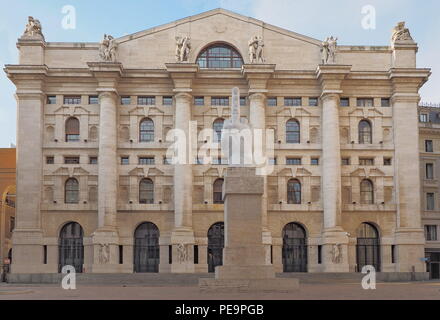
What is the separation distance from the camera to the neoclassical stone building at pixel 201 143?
64.1 m

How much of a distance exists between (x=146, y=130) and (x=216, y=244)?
13076 millimetres

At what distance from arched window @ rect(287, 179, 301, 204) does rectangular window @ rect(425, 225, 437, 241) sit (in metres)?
20.3

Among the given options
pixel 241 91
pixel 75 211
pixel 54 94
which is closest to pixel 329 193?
pixel 241 91

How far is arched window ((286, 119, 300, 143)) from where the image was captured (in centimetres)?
6738

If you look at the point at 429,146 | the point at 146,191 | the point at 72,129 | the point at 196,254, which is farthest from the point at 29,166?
the point at 429,146

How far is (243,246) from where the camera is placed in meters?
35.8

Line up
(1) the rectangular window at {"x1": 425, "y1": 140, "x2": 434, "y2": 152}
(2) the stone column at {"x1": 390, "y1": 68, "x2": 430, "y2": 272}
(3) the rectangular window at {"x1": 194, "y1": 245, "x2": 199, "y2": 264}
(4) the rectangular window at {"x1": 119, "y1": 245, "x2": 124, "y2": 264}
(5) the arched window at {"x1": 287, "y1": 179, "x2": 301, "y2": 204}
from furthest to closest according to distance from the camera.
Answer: (1) the rectangular window at {"x1": 425, "y1": 140, "x2": 434, "y2": 152} < (5) the arched window at {"x1": 287, "y1": 179, "x2": 301, "y2": 204} < (2) the stone column at {"x1": 390, "y1": 68, "x2": 430, "y2": 272} < (3) the rectangular window at {"x1": 194, "y1": 245, "x2": 199, "y2": 264} < (4) the rectangular window at {"x1": 119, "y1": 245, "x2": 124, "y2": 264}

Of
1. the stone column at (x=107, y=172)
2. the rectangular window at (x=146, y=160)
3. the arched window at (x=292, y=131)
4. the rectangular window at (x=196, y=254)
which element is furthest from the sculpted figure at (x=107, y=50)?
the rectangular window at (x=196, y=254)

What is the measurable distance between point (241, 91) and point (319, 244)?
16.6 m

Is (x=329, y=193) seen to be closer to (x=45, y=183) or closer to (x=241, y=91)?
(x=241, y=91)

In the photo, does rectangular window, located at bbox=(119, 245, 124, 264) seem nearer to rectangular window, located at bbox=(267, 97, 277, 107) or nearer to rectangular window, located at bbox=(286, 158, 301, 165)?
rectangular window, located at bbox=(286, 158, 301, 165)

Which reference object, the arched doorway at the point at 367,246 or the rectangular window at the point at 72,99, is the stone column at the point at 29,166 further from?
the arched doorway at the point at 367,246

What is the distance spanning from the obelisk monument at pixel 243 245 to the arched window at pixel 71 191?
32265 mm

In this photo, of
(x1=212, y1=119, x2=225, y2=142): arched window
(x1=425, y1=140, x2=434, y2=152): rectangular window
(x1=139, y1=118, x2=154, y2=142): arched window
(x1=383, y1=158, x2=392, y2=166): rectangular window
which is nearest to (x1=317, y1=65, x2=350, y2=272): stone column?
(x1=383, y1=158, x2=392, y2=166): rectangular window
